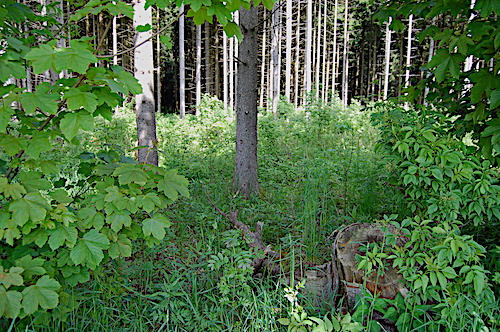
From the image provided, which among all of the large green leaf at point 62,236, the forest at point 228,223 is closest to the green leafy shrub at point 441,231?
the forest at point 228,223

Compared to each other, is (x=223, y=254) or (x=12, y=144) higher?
(x=12, y=144)

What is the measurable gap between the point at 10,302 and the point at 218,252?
68.6 inches

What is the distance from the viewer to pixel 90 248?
6.25 feet

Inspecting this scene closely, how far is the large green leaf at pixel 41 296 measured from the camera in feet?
5.68

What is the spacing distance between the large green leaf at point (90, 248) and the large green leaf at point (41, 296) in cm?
17

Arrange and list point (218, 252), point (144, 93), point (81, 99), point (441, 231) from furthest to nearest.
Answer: point (144, 93) < point (218, 252) < point (441, 231) < point (81, 99)

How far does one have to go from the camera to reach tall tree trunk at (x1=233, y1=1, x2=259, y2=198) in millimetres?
4910

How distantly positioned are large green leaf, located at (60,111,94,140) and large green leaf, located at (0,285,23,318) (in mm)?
838

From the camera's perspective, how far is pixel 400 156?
9.66ft

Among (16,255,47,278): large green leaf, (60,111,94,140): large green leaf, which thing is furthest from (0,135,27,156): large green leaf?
(16,255,47,278): large green leaf

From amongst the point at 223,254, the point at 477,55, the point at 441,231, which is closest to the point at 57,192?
A: the point at 223,254

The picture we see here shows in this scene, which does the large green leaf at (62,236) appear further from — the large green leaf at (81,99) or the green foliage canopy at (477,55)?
the green foliage canopy at (477,55)

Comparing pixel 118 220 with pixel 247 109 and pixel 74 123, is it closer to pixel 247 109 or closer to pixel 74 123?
pixel 74 123

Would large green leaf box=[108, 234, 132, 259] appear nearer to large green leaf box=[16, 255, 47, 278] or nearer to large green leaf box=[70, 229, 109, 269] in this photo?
large green leaf box=[70, 229, 109, 269]
